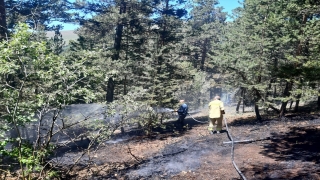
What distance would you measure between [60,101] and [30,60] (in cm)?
128

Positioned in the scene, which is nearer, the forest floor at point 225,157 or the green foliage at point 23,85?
the green foliage at point 23,85

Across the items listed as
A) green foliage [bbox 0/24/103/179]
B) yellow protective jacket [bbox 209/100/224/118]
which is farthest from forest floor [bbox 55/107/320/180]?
green foliage [bbox 0/24/103/179]

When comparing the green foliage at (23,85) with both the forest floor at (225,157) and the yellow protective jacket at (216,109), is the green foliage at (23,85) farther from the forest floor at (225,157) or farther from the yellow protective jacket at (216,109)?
the yellow protective jacket at (216,109)

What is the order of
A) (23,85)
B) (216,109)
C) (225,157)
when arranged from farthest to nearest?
(216,109)
(225,157)
(23,85)

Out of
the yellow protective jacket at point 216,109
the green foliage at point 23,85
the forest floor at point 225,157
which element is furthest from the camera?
the yellow protective jacket at point 216,109

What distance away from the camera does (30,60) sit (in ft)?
19.9

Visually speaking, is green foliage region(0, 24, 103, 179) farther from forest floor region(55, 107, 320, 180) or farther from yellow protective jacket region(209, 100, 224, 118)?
yellow protective jacket region(209, 100, 224, 118)

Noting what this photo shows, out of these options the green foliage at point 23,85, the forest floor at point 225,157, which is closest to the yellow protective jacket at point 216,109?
the forest floor at point 225,157

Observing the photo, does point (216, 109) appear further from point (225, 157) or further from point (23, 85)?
point (23, 85)

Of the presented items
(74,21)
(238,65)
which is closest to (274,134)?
(238,65)

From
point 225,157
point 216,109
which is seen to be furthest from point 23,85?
point 216,109

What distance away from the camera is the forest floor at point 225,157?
21.7 feet

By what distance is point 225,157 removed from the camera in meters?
8.34

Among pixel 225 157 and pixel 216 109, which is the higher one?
pixel 216 109
